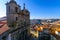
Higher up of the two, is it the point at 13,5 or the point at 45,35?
the point at 13,5

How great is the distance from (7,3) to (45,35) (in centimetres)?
545

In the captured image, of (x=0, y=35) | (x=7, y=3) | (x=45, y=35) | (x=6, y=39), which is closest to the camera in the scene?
(x=0, y=35)

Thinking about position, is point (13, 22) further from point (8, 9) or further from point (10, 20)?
point (8, 9)

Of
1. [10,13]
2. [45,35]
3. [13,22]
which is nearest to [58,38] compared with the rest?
[45,35]

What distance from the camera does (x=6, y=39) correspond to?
7594mm

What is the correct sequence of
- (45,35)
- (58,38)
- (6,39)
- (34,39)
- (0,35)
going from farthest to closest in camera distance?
(34,39) → (45,35) → (58,38) → (6,39) → (0,35)

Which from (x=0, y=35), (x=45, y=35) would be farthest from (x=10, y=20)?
(x=45, y=35)

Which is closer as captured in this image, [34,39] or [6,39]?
[6,39]

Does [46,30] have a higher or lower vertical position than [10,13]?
lower

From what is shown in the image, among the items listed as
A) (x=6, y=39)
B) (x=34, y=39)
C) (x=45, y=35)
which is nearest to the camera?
(x=6, y=39)

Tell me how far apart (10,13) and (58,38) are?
5.04 meters

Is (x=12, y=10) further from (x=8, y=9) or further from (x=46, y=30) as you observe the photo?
(x=46, y=30)

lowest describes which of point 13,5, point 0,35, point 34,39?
point 34,39

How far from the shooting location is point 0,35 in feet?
21.0
